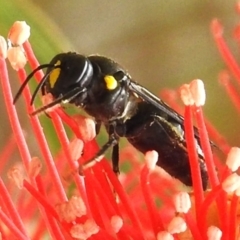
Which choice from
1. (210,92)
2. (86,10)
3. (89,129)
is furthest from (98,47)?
(89,129)

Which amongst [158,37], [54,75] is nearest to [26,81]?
[54,75]

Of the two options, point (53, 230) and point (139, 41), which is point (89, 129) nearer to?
point (53, 230)

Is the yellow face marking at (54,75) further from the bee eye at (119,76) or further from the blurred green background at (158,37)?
the blurred green background at (158,37)

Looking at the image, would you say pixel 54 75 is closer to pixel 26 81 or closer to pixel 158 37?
pixel 26 81

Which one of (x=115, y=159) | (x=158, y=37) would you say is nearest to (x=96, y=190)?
(x=115, y=159)

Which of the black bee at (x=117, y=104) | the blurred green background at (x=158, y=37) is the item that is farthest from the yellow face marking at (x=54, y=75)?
the blurred green background at (x=158, y=37)

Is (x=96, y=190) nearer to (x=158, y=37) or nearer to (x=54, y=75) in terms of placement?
(x=54, y=75)

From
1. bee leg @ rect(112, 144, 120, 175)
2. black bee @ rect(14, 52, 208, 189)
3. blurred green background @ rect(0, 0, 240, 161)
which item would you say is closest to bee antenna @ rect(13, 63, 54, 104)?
black bee @ rect(14, 52, 208, 189)

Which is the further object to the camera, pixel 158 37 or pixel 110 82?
pixel 158 37
